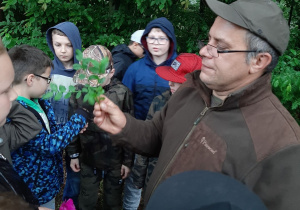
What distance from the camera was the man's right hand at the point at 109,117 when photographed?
67.6 inches

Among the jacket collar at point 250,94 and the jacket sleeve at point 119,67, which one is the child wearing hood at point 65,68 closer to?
the jacket sleeve at point 119,67

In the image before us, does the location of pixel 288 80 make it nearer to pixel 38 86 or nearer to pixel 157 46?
pixel 157 46

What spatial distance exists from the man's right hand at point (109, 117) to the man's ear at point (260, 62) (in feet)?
2.74

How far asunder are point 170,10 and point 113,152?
9.87ft

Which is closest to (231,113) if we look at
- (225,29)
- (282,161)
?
(282,161)

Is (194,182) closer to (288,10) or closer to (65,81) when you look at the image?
(65,81)

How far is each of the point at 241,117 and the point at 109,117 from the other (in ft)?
2.61

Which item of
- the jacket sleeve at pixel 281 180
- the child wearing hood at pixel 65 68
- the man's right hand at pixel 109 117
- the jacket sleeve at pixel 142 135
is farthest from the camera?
the child wearing hood at pixel 65 68

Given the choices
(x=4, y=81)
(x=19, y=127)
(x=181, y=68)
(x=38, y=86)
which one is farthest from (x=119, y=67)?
(x=4, y=81)

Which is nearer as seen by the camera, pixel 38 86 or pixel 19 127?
pixel 19 127

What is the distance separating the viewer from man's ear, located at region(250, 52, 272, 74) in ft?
5.36

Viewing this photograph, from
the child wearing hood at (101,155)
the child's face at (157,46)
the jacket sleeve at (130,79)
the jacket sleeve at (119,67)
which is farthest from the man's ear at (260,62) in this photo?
the jacket sleeve at (119,67)

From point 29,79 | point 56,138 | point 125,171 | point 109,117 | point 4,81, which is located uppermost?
point 4,81

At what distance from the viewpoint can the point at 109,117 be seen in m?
1.85
